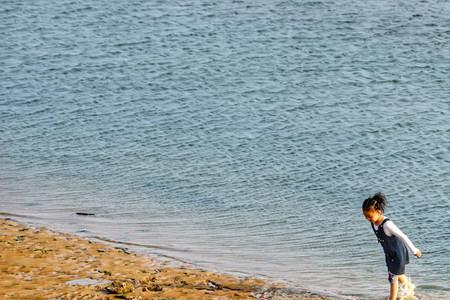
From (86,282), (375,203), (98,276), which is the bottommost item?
(86,282)

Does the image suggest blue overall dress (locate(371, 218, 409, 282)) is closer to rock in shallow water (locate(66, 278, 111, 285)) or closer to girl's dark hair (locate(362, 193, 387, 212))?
girl's dark hair (locate(362, 193, 387, 212))

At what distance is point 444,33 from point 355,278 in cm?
1980

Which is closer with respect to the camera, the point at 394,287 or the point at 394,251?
the point at 394,251

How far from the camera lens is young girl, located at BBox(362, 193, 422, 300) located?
13.4 meters

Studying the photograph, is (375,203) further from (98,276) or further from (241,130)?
(241,130)

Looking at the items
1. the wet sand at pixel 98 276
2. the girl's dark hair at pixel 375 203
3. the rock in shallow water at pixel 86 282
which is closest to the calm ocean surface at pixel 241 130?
the wet sand at pixel 98 276

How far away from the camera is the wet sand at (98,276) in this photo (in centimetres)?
1517

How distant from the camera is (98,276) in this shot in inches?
637

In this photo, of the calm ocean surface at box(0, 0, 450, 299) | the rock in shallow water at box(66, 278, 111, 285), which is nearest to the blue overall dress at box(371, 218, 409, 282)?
the calm ocean surface at box(0, 0, 450, 299)

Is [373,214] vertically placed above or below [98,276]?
above

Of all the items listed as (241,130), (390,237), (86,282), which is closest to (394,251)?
(390,237)

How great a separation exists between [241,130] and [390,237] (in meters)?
12.5

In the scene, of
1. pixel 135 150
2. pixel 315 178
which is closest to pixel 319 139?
pixel 315 178

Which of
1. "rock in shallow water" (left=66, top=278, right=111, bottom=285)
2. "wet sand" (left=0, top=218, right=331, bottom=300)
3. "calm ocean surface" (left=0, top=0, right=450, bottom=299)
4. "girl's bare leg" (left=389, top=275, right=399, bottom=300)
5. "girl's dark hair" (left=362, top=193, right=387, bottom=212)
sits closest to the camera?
"girl's dark hair" (left=362, top=193, right=387, bottom=212)
